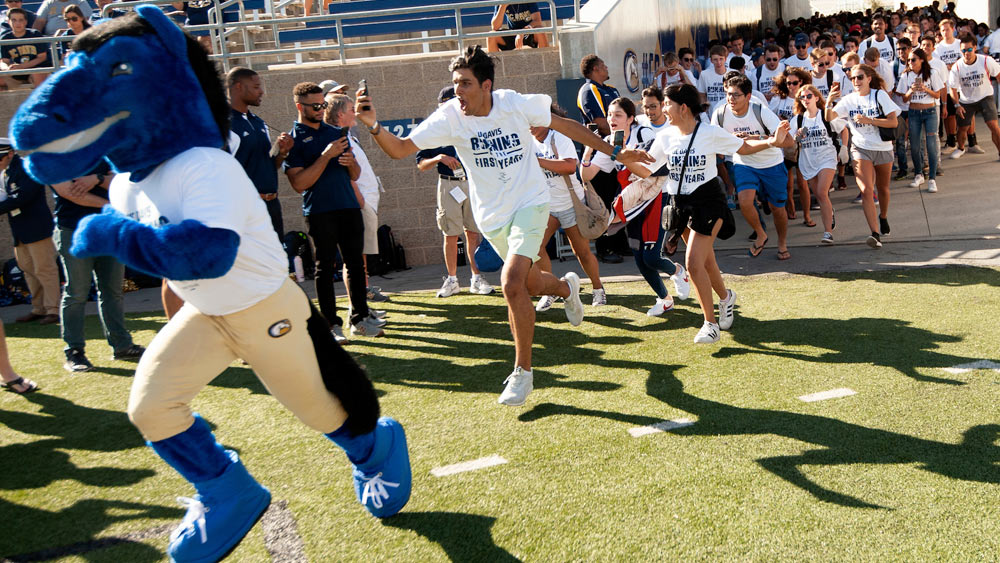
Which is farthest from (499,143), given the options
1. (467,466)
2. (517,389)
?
(467,466)

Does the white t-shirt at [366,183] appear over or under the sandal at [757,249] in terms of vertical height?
over

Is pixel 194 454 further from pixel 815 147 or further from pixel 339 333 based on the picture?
pixel 815 147

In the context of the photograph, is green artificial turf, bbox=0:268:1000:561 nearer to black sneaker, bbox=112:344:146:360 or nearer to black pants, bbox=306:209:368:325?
black sneaker, bbox=112:344:146:360

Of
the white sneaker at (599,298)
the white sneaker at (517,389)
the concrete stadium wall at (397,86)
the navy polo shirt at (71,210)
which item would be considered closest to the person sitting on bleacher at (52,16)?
the concrete stadium wall at (397,86)

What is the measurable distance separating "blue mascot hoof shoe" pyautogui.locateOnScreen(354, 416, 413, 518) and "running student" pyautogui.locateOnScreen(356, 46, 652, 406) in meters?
1.33

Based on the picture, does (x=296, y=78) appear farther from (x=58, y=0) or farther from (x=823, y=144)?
(x=823, y=144)

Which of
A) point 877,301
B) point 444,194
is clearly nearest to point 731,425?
point 877,301

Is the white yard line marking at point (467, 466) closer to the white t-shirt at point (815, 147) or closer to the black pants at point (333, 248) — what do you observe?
the black pants at point (333, 248)

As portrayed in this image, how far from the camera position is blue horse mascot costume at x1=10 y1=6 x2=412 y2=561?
284cm

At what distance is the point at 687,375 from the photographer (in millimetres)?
5238

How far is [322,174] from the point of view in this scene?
6.34 m

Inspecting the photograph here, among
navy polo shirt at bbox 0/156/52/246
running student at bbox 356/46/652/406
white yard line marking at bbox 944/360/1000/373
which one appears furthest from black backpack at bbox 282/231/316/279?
white yard line marking at bbox 944/360/1000/373

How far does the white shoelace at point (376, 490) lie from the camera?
139 inches

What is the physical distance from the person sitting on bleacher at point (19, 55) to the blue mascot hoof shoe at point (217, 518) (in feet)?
29.3
